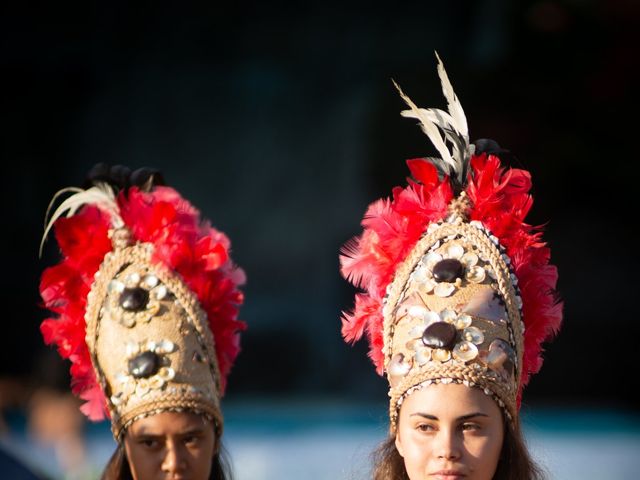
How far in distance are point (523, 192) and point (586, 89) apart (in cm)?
653

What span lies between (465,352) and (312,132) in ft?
23.1

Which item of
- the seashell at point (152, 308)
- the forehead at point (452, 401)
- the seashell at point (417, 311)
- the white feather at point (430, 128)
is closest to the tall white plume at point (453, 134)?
the white feather at point (430, 128)

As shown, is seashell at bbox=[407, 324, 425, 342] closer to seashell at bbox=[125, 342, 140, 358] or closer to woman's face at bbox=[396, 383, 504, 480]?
woman's face at bbox=[396, 383, 504, 480]

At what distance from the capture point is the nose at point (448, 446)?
4.16 m

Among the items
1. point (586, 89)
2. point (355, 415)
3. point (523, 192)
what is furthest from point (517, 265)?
point (586, 89)

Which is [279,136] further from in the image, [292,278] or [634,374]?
[634,374]

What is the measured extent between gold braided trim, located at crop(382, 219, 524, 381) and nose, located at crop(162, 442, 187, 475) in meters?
0.77

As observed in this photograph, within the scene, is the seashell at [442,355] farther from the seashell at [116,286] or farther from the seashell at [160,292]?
the seashell at [116,286]

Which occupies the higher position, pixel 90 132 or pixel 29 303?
pixel 90 132

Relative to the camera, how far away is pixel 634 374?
10742 millimetres

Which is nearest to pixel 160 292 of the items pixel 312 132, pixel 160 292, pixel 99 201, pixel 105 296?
pixel 160 292

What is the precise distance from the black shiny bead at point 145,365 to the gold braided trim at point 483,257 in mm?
816

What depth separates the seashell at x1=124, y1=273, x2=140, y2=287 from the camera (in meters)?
4.73

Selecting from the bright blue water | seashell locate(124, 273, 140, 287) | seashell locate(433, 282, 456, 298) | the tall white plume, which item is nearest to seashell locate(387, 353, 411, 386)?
seashell locate(433, 282, 456, 298)
